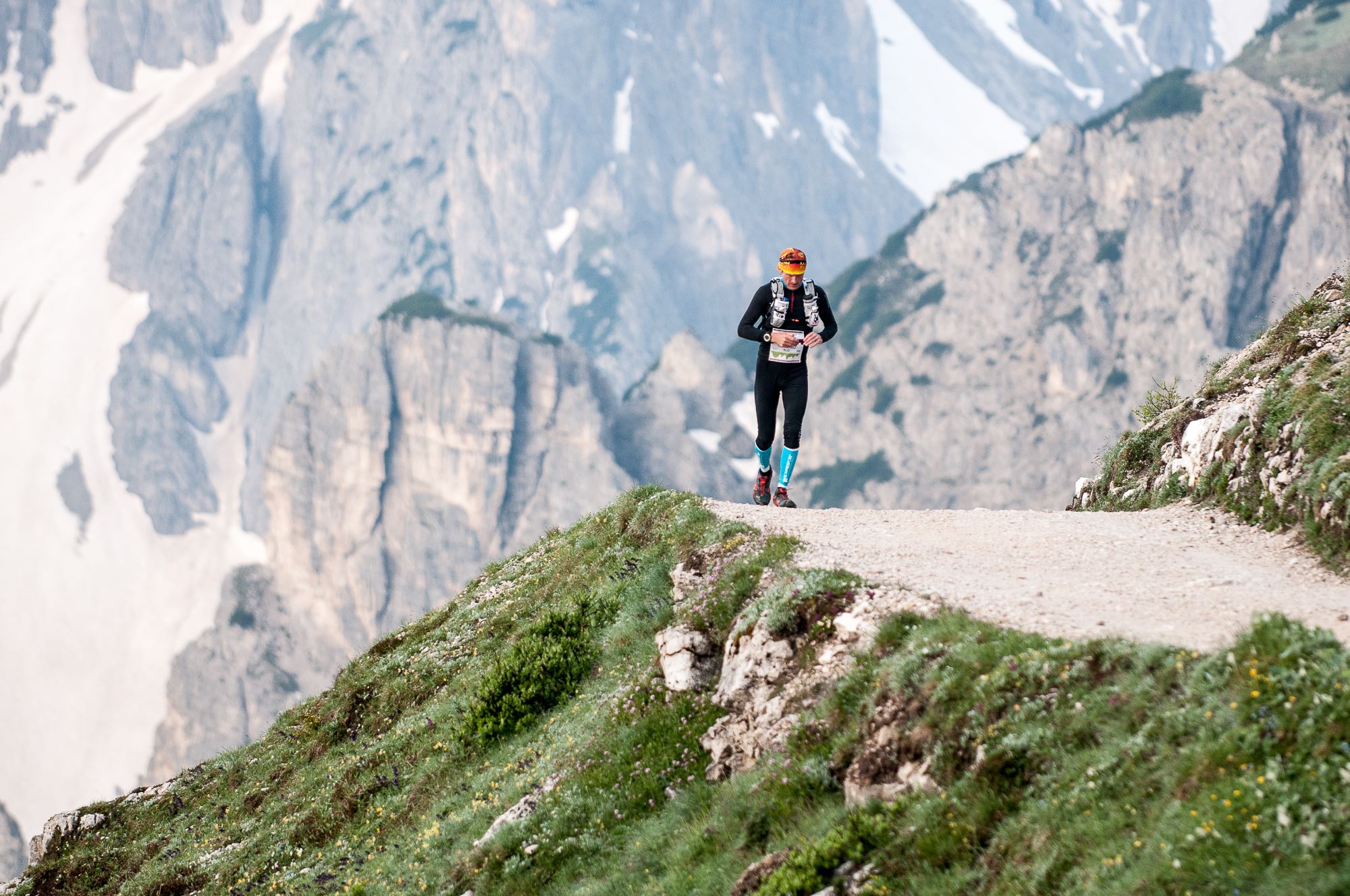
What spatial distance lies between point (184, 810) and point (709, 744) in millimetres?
12111

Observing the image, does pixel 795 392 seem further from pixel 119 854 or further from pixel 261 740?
pixel 119 854

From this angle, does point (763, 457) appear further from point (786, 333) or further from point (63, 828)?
point (63, 828)

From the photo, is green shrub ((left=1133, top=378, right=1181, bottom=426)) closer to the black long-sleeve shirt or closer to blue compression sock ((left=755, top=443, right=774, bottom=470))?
blue compression sock ((left=755, top=443, right=774, bottom=470))

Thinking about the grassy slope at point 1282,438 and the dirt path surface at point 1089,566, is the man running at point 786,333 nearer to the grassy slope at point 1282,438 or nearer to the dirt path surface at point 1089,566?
the dirt path surface at point 1089,566

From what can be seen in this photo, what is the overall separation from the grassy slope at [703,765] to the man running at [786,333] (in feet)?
8.76

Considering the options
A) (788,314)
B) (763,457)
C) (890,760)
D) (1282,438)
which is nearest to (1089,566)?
(1282,438)

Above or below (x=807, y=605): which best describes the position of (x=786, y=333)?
above

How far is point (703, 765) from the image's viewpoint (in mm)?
12227

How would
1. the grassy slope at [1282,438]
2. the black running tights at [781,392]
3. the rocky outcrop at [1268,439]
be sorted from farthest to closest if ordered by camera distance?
the black running tights at [781,392] → the rocky outcrop at [1268,439] → the grassy slope at [1282,438]

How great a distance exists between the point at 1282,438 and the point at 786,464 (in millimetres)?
8599

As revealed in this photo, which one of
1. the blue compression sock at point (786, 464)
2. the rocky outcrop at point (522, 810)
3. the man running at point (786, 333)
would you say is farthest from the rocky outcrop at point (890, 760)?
the blue compression sock at point (786, 464)

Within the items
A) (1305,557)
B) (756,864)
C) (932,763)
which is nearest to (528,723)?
(756,864)

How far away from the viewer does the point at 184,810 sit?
1950 centimetres

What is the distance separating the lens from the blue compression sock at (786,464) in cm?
2030
